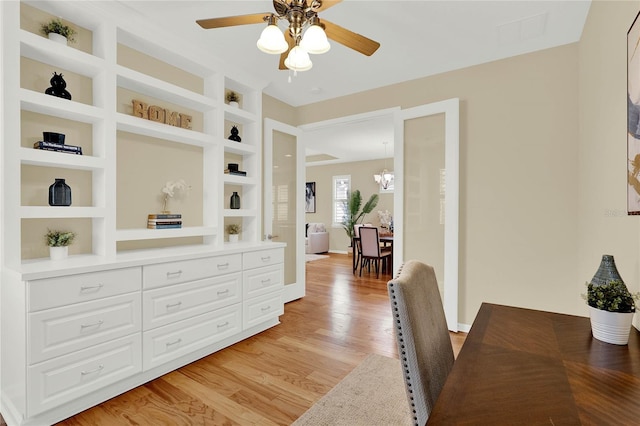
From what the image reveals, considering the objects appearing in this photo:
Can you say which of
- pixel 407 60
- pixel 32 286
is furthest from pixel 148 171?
pixel 407 60

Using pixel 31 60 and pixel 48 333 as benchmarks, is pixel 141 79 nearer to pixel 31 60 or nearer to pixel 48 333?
pixel 31 60

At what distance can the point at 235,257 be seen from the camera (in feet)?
9.34

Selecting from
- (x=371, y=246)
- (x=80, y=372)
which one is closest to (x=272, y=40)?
(x=80, y=372)

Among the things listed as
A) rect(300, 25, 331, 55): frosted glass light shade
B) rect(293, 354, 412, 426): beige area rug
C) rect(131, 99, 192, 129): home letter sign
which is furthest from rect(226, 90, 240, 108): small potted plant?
rect(293, 354, 412, 426): beige area rug

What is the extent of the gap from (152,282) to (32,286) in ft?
2.12

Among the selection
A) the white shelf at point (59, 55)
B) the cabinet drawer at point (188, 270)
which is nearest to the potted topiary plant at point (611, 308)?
the cabinet drawer at point (188, 270)

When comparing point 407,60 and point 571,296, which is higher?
point 407,60

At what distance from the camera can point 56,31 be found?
2.17m

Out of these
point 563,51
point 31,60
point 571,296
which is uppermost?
point 563,51

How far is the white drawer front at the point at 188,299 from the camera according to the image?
2215 millimetres

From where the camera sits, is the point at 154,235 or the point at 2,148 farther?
the point at 154,235

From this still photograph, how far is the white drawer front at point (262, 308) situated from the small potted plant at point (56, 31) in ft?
7.90

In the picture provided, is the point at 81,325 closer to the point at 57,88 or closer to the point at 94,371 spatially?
the point at 94,371

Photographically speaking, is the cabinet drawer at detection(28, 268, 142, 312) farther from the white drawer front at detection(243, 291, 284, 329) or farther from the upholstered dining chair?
the upholstered dining chair
